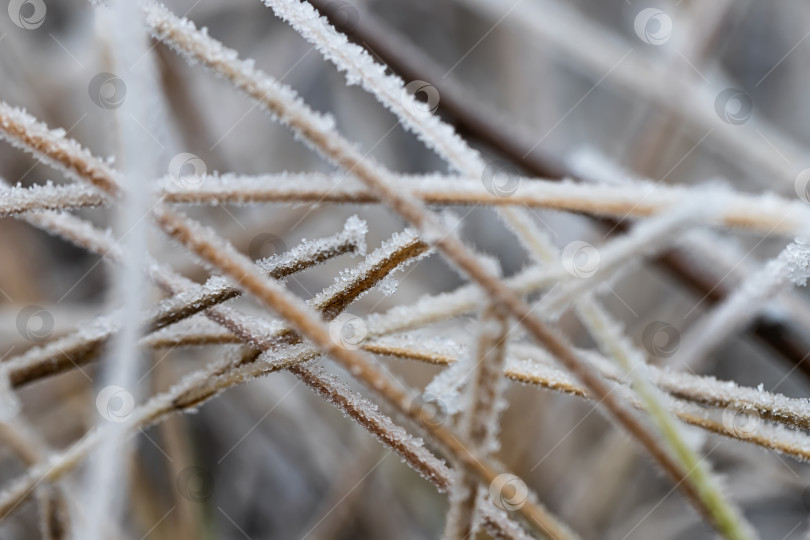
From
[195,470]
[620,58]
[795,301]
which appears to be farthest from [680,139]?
[195,470]

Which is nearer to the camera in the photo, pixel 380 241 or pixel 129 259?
pixel 129 259

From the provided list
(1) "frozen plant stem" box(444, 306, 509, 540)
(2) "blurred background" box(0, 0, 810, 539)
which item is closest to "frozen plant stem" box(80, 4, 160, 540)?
(1) "frozen plant stem" box(444, 306, 509, 540)

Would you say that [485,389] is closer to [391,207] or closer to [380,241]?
[391,207]

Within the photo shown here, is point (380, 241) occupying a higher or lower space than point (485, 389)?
higher

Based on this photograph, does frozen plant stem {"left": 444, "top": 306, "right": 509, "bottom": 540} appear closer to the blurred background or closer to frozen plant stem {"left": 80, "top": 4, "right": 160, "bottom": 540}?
frozen plant stem {"left": 80, "top": 4, "right": 160, "bottom": 540}

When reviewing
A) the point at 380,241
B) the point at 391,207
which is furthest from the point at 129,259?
the point at 380,241

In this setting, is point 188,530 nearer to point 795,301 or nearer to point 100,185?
point 100,185

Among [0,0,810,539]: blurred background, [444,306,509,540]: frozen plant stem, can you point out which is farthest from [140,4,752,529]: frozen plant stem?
[0,0,810,539]: blurred background

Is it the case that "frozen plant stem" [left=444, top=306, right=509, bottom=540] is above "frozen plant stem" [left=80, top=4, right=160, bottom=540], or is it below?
below

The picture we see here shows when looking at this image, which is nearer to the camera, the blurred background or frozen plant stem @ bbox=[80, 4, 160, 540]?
frozen plant stem @ bbox=[80, 4, 160, 540]

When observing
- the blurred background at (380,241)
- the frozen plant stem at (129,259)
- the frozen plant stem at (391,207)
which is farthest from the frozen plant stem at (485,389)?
the blurred background at (380,241)
